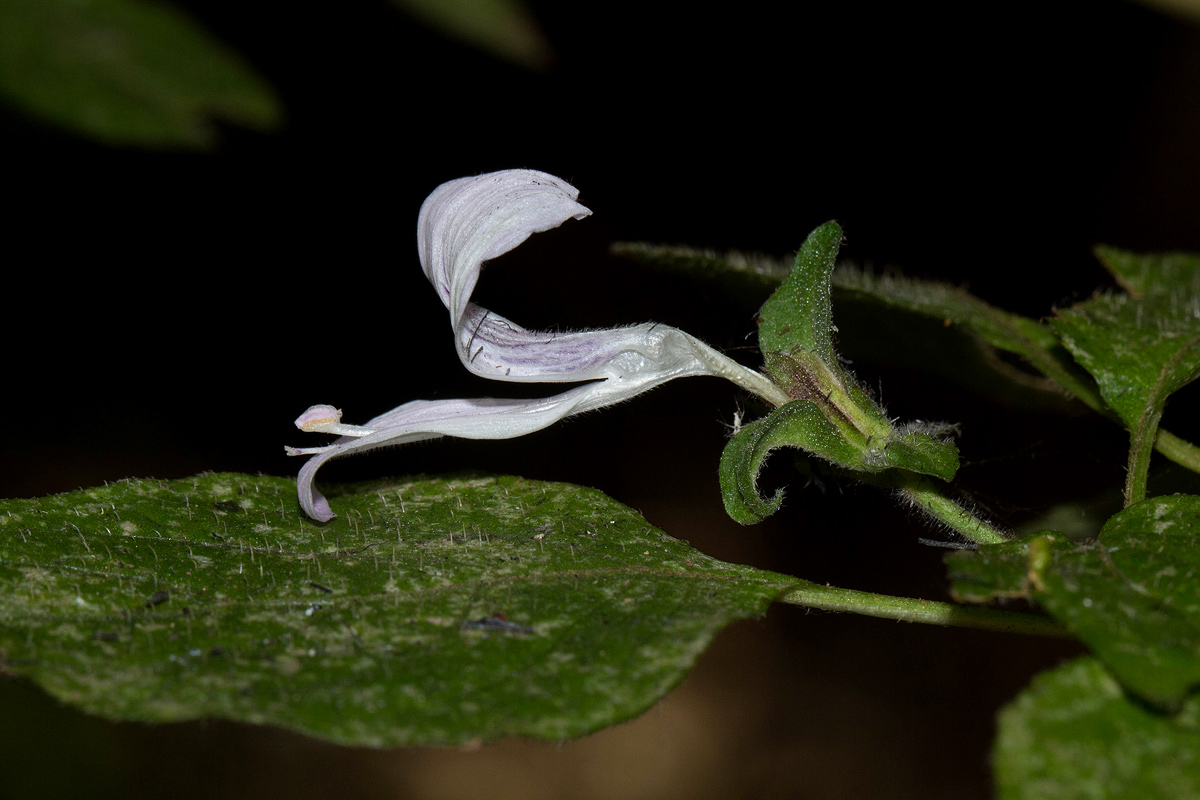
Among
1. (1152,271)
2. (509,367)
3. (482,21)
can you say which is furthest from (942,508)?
(482,21)

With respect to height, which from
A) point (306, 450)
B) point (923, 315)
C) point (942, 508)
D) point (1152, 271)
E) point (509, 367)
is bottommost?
point (942, 508)

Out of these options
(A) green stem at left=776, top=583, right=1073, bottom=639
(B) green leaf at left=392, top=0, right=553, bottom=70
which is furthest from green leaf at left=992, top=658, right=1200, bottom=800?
(B) green leaf at left=392, top=0, right=553, bottom=70

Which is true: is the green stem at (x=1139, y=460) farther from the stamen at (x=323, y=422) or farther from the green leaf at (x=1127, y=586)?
the stamen at (x=323, y=422)

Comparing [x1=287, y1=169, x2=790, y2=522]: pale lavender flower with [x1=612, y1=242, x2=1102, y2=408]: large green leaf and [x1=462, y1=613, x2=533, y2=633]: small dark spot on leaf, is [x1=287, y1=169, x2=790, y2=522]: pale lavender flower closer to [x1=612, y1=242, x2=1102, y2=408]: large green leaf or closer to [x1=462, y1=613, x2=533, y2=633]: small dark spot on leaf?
[x1=462, y1=613, x2=533, y2=633]: small dark spot on leaf

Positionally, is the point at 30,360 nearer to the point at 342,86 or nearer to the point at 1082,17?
the point at 342,86

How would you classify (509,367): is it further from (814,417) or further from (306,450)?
(814,417)
